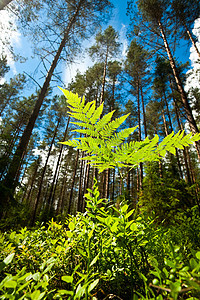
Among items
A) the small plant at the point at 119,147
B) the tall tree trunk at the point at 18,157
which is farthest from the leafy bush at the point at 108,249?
the tall tree trunk at the point at 18,157

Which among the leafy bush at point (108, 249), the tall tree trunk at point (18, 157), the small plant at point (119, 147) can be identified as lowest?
the leafy bush at point (108, 249)

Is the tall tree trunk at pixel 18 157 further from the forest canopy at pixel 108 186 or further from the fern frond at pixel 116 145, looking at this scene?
the fern frond at pixel 116 145

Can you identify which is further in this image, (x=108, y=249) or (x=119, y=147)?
A: (x=119, y=147)

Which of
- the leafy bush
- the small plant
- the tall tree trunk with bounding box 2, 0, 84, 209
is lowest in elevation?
the leafy bush

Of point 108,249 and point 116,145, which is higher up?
point 116,145

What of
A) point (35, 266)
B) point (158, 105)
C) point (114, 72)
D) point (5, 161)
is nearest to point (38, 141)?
point (114, 72)

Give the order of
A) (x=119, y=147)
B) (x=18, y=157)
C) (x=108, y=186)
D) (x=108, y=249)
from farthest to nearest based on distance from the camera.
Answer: (x=108, y=186) < (x=18, y=157) < (x=119, y=147) < (x=108, y=249)

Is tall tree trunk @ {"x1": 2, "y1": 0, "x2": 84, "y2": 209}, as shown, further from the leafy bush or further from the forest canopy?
the leafy bush

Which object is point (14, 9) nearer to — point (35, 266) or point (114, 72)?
point (35, 266)

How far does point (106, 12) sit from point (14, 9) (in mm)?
5141

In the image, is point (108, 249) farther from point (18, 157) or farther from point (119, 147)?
point (18, 157)

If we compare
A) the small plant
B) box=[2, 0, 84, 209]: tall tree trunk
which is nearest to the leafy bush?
the small plant

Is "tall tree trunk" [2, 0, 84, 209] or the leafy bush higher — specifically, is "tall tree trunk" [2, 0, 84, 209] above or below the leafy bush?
above

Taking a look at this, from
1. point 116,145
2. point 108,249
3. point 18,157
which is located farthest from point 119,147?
point 18,157
